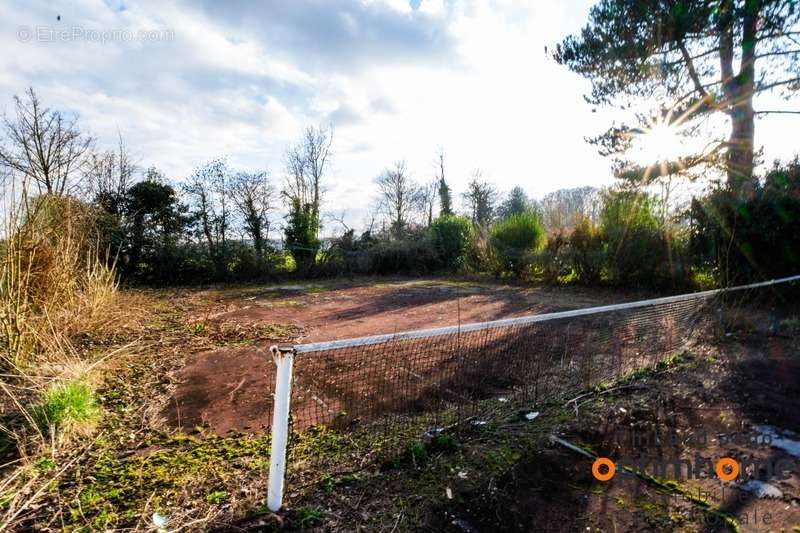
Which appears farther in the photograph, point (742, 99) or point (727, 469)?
point (742, 99)

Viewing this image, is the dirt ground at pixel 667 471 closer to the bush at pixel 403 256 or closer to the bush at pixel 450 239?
the bush at pixel 403 256

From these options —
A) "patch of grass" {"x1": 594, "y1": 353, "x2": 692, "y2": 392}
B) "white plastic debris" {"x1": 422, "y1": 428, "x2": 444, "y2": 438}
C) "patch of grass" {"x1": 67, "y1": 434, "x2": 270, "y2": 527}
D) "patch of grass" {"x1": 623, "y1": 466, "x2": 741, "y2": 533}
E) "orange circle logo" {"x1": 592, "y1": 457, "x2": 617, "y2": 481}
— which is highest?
"patch of grass" {"x1": 594, "y1": 353, "x2": 692, "y2": 392}

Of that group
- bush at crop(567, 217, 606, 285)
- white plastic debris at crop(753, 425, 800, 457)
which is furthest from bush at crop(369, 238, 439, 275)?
white plastic debris at crop(753, 425, 800, 457)

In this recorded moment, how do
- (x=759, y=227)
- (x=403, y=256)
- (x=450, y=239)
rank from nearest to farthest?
(x=759, y=227)
(x=403, y=256)
(x=450, y=239)

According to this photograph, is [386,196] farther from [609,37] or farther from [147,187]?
[609,37]

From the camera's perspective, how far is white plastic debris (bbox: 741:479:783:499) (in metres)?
2.08

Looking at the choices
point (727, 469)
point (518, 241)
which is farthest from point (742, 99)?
point (727, 469)

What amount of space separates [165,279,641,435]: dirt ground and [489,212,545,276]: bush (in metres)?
1.49

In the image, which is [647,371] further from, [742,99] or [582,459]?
[742,99]

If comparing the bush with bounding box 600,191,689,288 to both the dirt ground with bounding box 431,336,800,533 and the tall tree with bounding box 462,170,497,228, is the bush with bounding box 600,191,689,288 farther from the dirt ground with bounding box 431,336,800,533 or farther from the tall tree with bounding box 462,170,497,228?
the tall tree with bounding box 462,170,497,228

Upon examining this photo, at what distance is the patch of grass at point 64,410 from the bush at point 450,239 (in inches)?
579

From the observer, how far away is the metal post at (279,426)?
196 cm

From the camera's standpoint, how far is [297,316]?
26.1ft

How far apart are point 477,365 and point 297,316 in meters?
4.52
